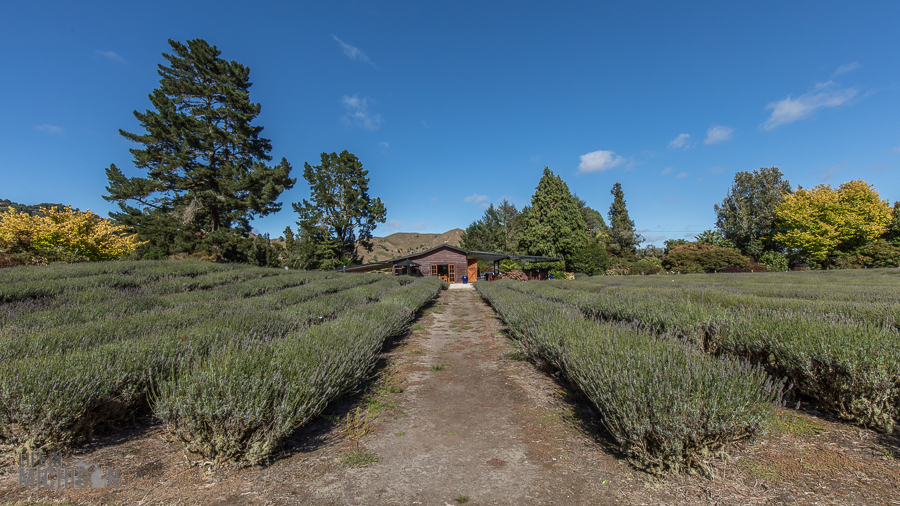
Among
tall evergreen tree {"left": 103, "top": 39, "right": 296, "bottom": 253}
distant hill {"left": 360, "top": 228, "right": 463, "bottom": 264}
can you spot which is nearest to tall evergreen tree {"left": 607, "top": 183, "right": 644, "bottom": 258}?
tall evergreen tree {"left": 103, "top": 39, "right": 296, "bottom": 253}

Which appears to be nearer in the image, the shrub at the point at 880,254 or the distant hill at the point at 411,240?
the shrub at the point at 880,254

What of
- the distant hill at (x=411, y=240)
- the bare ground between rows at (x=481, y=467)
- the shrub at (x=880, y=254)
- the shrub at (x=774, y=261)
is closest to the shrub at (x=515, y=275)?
the shrub at (x=774, y=261)

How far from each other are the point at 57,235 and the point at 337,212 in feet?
90.3

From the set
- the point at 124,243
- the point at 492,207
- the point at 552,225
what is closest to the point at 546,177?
the point at 552,225

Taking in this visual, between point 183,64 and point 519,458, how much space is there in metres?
34.2

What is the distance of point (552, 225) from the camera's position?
1473 inches

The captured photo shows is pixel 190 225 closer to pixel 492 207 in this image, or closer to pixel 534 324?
pixel 534 324

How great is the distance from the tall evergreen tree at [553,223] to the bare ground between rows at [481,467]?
34.5 metres

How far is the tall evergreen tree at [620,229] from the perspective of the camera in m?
45.5

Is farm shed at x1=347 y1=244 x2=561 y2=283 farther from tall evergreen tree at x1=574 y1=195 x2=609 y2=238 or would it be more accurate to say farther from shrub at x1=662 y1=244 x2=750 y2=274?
tall evergreen tree at x1=574 y1=195 x2=609 y2=238

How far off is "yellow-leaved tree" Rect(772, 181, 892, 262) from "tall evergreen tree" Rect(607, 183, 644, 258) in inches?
608

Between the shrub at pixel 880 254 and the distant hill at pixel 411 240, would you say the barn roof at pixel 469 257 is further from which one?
the distant hill at pixel 411 240

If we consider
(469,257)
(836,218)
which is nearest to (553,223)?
(469,257)

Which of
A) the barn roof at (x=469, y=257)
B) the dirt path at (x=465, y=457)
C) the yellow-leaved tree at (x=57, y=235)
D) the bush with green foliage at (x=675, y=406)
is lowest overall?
the dirt path at (x=465, y=457)
